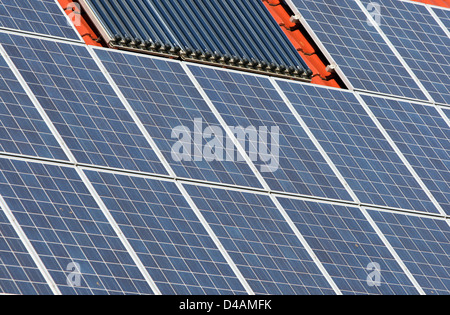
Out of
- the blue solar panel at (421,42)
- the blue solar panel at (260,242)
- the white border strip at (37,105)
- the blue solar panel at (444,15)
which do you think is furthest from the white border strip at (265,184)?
the blue solar panel at (444,15)

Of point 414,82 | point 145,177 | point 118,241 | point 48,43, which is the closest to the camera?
point 118,241

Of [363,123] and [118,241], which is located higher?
[363,123]

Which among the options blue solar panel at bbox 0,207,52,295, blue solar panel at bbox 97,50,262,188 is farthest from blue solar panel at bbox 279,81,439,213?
blue solar panel at bbox 0,207,52,295

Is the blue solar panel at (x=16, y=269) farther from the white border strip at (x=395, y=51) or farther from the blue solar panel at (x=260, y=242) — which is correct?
the white border strip at (x=395, y=51)
